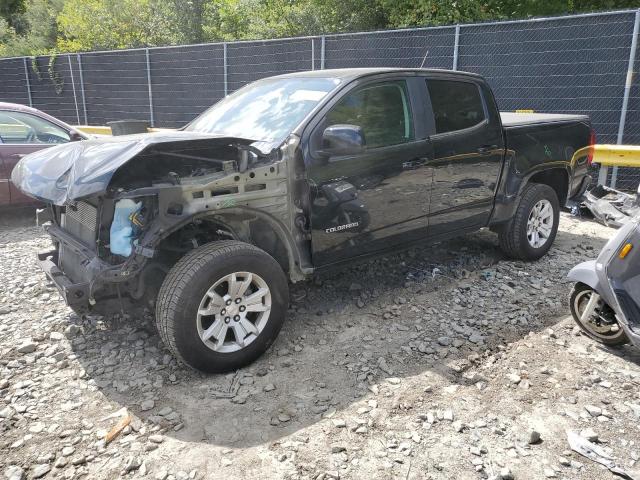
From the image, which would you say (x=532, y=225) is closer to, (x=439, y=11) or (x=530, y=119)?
(x=530, y=119)

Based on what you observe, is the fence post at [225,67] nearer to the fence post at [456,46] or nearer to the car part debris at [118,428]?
the fence post at [456,46]

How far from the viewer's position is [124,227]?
336cm

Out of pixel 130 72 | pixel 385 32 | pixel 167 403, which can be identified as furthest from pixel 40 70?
pixel 167 403

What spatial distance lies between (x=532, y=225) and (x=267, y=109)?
3.03 metres

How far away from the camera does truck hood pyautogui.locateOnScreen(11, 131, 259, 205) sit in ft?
10.1

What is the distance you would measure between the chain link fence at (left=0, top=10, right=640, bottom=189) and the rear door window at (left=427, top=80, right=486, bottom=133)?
163 inches

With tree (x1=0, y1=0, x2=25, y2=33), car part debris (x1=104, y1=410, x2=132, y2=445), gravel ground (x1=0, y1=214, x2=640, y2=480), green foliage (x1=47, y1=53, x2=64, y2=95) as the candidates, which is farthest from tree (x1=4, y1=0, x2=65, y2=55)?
car part debris (x1=104, y1=410, x2=132, y2=445)

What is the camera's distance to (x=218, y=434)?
9.68 feet

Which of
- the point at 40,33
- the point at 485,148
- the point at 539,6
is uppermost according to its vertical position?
the point at 539,6

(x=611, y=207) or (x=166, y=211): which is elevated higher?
(x=166, y=211)

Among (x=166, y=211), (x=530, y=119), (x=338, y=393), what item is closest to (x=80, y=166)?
(x=166, y=211)

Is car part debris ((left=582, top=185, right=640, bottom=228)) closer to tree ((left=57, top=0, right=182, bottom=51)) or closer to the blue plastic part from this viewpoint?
the blue plastic part

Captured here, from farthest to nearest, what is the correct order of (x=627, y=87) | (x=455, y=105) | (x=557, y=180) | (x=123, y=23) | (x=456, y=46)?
(x=123, y=23) → (x=456, y=46) → (x=627, y=87) → (x=557, y=180) → (x=455, y=105)

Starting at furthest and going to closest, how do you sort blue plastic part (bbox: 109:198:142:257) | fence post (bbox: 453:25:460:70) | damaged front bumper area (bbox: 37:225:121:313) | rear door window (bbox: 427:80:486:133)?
fence post (bbox: 453:25:460:70)
rear door window (bbox: 427:80:486:133)
blue plastic part (bbox: 109:198:142:257)
damaged front bumper area (bbox: 37:225:121:313)
